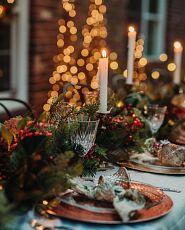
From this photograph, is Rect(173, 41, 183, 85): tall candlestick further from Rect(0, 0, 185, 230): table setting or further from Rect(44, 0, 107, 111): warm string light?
Rect(44, 0, 107, 111): warm string light

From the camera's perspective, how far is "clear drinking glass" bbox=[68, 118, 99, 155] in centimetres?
177

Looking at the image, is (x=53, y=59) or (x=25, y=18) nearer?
(x=25, y=18)

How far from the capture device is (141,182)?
1838mm

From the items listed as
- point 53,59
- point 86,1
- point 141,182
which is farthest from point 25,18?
point 141,182

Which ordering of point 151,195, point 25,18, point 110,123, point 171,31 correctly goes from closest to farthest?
point 151,195 < point 110,123 < point 25,18 < point 171,31

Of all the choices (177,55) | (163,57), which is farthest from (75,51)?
(163,57)

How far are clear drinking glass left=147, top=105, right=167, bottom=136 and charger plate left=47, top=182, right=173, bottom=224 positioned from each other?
2.40 ft

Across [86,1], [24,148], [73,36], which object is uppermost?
[86,1]

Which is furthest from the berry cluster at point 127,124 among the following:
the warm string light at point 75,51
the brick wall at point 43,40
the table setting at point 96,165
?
the warm string light at point 75,51

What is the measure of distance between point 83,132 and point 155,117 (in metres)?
0.64

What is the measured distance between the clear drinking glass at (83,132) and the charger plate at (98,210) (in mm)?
229

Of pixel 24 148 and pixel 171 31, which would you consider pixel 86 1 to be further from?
pixel 24 148

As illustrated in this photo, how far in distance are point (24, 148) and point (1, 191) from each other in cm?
15

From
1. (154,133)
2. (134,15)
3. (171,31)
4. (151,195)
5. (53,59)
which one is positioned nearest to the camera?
(151,195)
